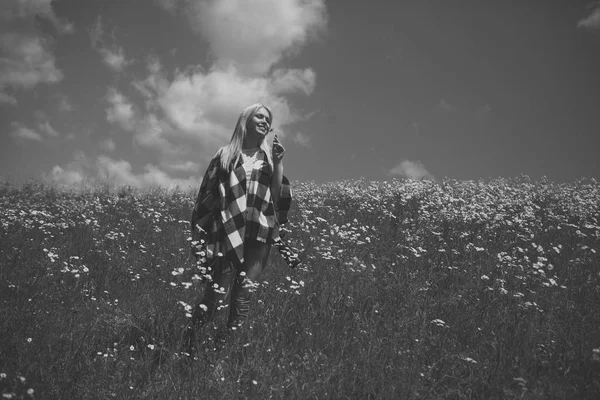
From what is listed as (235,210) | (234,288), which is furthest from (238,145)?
(234,288)

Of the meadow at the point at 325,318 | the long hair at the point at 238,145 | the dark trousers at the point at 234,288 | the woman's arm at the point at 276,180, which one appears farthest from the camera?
the woman's arm at the point at 276,180

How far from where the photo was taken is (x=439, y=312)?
4.45 metres

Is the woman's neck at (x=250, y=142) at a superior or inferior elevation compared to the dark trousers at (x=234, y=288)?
superior

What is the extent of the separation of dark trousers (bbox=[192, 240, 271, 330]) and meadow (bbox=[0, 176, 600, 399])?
0.17 metres

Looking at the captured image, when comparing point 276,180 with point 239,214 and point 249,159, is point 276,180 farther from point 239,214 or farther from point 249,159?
point 239,214

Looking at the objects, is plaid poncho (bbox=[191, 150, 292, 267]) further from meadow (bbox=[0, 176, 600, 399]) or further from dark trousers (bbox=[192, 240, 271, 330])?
meadow (bbox=[0, 176, 600, 399])

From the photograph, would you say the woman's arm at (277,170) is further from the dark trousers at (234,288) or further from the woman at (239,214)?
the dark trousers at (234,288)

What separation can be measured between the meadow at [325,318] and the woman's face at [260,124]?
4.82 feet

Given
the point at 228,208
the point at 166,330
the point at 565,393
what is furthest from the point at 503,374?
the point at 166,330

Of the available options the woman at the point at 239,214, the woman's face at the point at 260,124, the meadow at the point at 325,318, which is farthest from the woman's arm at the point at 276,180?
the meadow at the point at 325,318

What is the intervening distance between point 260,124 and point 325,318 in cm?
202

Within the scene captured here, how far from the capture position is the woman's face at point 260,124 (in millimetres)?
3863

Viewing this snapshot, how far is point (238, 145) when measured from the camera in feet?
12.6

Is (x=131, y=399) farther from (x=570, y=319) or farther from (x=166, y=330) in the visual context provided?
(x=570, y=319)
